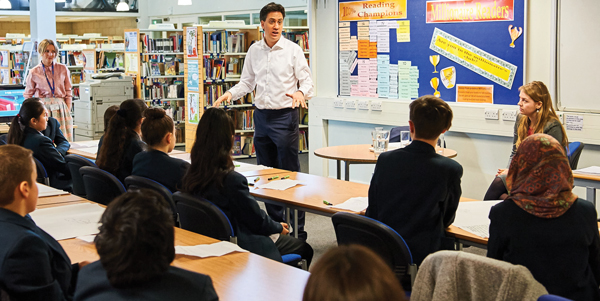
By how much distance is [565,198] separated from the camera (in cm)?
206

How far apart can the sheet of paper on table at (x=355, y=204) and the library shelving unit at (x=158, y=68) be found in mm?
7581

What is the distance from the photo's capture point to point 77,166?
407cm

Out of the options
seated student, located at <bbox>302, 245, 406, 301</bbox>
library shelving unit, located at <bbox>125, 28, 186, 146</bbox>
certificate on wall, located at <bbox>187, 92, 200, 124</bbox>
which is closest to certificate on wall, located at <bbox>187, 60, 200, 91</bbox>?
certificate on wall, located at <bbox>187, 92, 200, 124</bbox>

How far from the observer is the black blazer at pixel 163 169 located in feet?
10.6

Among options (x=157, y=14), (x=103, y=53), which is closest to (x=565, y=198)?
(x=103, y=53)

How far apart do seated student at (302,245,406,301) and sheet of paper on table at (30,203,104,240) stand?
5.86 ft

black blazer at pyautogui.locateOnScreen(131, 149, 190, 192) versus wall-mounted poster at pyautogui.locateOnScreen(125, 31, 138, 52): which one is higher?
wall-mounted poster at pyautogui.locateOnScreen(125, 31, 138, 52)

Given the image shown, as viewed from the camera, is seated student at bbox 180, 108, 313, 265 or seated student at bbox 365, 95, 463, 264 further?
seated student at bbox 180, 108, 313, 265

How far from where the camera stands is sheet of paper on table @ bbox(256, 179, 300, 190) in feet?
11.6

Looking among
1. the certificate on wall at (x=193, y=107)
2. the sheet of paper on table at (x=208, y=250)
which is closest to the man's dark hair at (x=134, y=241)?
the sheet of paper on table at (x=208, y=250)

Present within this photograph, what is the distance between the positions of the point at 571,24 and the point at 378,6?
2.04 m

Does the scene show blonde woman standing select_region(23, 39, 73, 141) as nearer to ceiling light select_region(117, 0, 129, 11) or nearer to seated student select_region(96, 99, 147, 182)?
seated student select_region(96, 99, 147, 182)

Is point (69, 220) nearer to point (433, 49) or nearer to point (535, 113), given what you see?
point (535, 113)

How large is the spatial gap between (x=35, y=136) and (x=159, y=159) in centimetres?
171
